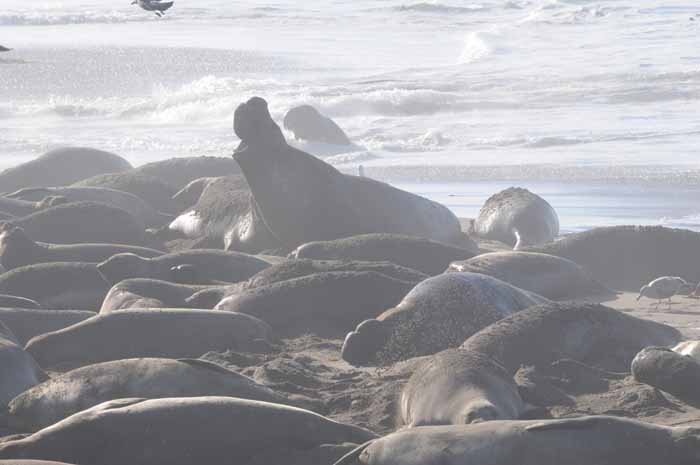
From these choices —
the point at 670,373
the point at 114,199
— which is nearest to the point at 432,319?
the point at 670,373

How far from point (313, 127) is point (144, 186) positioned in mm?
8258

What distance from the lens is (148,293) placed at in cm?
761

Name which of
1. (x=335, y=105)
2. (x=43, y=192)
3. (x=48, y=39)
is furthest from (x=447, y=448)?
(x=48, y=39)

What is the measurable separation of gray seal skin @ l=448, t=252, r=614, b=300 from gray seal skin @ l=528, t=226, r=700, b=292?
0.58 metres

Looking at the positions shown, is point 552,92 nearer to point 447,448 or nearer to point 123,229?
point 123,229

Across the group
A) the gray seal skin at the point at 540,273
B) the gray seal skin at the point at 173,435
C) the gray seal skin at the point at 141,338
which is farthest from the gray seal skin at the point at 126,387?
the gray seal skin at the point at 540,273

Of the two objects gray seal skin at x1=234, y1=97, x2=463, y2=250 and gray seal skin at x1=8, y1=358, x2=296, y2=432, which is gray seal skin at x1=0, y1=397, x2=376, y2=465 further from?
gray seal skin at x1=234, y1=97, x2=463, y2=250

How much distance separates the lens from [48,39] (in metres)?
47.2

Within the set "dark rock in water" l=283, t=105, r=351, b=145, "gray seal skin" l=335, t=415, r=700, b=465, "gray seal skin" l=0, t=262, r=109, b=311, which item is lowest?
"dark rock in water" l=283, t=105, r=351, b=145

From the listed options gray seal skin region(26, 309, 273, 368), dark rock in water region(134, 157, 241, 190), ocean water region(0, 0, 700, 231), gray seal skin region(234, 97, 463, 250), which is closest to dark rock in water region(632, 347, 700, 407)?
gray seal skin region(26, 309, 273, 368)

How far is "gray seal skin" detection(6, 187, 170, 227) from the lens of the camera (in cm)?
1203

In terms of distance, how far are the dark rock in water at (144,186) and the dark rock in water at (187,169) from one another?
0.95 metres

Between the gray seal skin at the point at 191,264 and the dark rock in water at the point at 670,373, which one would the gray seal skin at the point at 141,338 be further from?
the dark rock in water at the point at 670,373

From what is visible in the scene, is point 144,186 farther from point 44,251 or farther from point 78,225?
point 44,251
